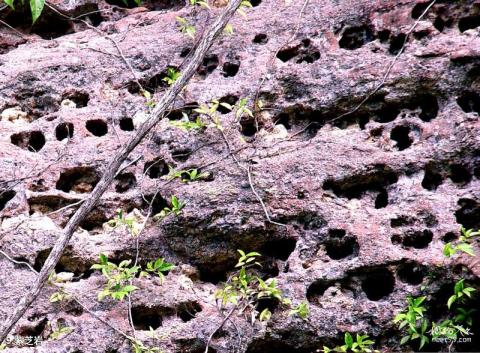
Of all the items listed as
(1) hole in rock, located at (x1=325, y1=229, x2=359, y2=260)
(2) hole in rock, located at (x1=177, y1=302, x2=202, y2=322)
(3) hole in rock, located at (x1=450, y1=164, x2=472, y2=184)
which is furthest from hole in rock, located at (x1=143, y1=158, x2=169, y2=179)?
(3) hole in rock, located at (x1=450, y1=164, x2=472, y2=184)

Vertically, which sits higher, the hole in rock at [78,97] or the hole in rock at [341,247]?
the hole in rock at [78,97]

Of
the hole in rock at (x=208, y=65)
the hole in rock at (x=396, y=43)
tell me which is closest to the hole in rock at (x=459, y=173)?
the hole in rock at (x=396, y=43)

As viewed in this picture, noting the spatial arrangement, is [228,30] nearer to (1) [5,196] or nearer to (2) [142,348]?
(1) [5,196]

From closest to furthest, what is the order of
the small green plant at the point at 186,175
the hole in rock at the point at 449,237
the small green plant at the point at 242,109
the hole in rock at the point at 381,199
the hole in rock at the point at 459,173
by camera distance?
the hole in rock at the point at 449,237 → the hole in rock at the point at 459,173 → the hole in rock at the point at 381,199 → the small green plant at the point at 186,175 → the small green plant at the point at 242,109

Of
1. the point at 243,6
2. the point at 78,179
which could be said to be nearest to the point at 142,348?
the point at 78,179

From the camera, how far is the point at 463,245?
141 inches

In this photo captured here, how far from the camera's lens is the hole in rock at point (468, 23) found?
14.7ft

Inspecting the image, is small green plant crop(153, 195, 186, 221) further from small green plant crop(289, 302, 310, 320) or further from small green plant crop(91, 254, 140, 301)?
small green plant crop(289, 302, 310, 320)

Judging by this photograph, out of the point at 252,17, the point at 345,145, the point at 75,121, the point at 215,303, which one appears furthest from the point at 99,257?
the point at 252,17

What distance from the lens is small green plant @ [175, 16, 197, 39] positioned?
4914 millimetres

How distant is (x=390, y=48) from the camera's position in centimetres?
455

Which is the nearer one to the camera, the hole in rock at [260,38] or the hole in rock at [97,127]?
the hole in rock at [97,127]

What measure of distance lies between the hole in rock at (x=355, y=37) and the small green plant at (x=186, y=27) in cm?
103

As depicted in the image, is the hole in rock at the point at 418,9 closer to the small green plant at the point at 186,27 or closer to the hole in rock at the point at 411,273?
the small green plant at the point at 186,27
